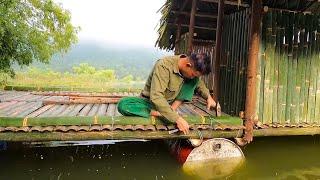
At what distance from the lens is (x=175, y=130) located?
21.0ft

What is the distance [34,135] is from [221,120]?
331 cm

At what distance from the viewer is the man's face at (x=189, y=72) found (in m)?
5.42

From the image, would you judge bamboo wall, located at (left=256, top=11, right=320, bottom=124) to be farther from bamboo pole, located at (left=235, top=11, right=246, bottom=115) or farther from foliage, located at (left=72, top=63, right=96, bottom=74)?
foliage, located at (left=72, top=63, right=96, bottom=74)

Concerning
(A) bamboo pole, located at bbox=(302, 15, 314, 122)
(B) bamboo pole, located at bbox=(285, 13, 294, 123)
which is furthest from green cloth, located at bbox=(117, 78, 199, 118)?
(A) bamboo pole, located at bbox=(302, 15, 314, 122)

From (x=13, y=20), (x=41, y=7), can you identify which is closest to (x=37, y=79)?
(x=41, y=7)

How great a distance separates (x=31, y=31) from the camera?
56.1 feet

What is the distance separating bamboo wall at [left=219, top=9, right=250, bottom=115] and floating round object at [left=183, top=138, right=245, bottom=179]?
3.84 feet

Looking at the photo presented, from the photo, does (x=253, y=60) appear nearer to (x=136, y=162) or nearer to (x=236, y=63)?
(x=236, y=63)

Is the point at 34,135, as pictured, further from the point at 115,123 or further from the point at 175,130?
the point at 175,130

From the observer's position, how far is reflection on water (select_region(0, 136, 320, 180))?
→ 6.68 meters

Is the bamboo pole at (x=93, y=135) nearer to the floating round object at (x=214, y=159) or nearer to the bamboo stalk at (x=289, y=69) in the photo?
the floating round object at (x=214, y=159)

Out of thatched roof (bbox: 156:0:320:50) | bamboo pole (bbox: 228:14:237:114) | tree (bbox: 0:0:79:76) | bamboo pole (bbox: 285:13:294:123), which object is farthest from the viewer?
tree (bbox: 0:0:79:76)

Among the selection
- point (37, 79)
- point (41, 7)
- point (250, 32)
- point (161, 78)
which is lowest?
point (37, 79)

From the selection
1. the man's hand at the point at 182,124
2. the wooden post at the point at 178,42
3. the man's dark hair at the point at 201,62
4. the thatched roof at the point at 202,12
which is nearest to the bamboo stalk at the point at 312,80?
the thatched roof at the point at 202,12
